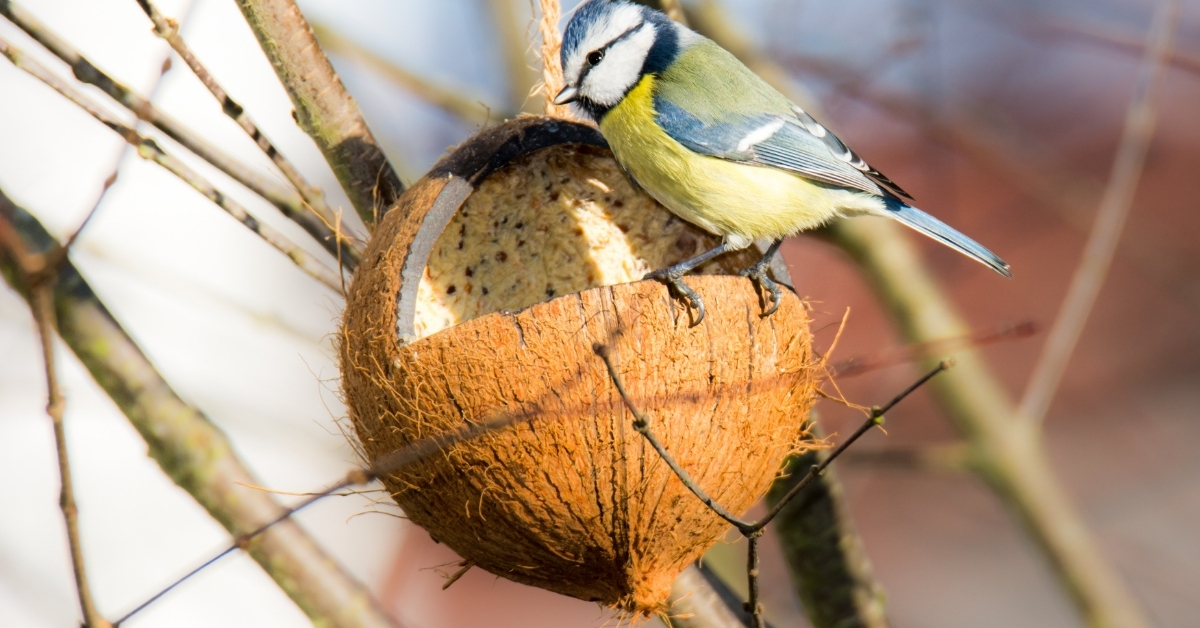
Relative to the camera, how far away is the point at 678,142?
5.84 feet

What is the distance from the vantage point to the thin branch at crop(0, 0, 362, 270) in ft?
4.79

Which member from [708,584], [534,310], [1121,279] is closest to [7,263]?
[534,310]

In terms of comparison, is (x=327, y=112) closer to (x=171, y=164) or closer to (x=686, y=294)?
(x=171, y=164)

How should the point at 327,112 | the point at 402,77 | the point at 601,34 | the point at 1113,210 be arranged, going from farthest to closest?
the point at 402,77, the point at 1113,210, the point at 601,34, the point at 327,112

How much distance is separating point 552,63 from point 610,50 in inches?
4.4

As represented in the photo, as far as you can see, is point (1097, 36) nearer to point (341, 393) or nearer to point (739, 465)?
point (739, 465)

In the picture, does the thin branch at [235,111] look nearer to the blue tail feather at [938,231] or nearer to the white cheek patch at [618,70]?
the white cheek patch at [618,70]

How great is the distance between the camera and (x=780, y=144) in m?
1.85

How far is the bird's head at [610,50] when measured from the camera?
1.82m

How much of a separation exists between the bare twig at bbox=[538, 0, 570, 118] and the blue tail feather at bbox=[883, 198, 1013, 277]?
671 mm

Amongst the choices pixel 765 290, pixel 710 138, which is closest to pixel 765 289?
pixel 765 290

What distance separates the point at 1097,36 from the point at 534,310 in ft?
5.37

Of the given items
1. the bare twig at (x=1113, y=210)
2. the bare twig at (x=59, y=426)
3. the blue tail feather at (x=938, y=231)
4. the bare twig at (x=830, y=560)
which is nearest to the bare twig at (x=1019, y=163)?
the bare twig at (x=1113, y=210)

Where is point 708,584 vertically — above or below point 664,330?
below
